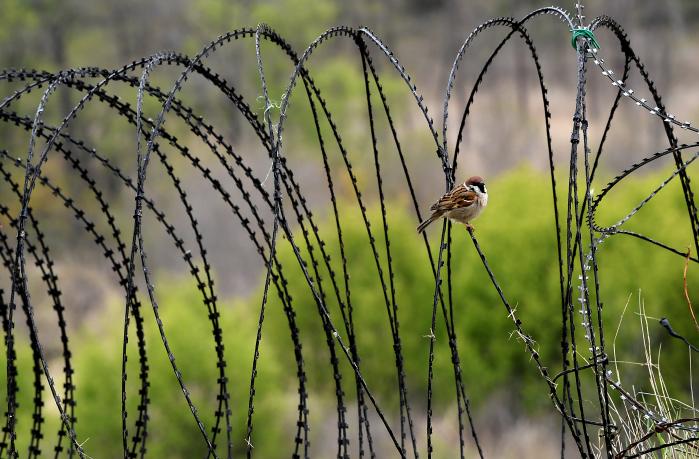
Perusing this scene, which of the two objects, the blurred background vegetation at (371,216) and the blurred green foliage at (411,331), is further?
the blurred background vegetation at (371,216)

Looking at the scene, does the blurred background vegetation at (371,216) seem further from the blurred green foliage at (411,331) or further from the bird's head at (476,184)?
the bird's head at (476,184)

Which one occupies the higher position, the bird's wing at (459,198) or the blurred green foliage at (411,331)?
the blurred green foliage at (411,331)

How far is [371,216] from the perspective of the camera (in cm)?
2647

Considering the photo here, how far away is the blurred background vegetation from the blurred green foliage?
0.19ft

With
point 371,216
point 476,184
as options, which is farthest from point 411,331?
point 476,184

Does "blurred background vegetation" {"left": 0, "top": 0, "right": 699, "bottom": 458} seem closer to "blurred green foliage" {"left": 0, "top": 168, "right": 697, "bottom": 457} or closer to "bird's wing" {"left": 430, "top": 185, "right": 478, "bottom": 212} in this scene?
"blurred green foliage" {"left": 0, "top": 168, "right": 697, "bottom": 457}

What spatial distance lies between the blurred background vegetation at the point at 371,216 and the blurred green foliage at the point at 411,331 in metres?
0.06

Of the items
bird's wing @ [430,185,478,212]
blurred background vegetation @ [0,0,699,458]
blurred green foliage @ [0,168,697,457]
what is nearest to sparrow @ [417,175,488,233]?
bird's wing @ [430,185,478,212]

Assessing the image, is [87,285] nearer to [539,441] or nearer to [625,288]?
[539,441]

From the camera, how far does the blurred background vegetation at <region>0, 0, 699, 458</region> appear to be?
21.3 m

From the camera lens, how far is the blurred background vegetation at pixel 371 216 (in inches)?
839

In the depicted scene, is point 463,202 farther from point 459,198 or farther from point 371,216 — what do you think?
point 371,216

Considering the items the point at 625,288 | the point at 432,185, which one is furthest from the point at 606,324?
the point at 432,185

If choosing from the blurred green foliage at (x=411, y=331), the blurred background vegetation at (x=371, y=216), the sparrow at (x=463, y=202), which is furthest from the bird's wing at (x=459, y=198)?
the blurred green foliage at (x=411, y=331)
